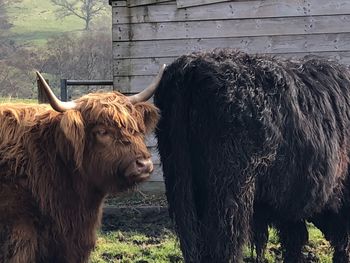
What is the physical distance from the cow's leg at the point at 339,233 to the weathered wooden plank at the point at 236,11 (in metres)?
3.09

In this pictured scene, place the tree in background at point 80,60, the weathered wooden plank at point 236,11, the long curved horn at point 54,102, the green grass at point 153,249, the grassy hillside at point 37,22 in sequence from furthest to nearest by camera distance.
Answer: the grassy hillside at point 37,22
the tree in background at point 80,60
the weathered wooden plank at point 236,11
the green grass at point 153,249
the long curved horn at point 54,102

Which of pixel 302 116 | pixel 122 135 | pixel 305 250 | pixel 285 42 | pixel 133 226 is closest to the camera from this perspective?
pixel 122 135

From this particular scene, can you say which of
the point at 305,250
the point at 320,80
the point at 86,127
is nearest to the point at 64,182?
the point at 86,127

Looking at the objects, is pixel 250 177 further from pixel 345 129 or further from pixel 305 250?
pixel 305 250

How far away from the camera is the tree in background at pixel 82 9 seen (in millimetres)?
46531

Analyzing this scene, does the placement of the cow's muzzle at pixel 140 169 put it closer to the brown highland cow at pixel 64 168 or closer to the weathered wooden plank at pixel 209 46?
the brown highland cow at pixel 64 168

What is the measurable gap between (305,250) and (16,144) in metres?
2.93

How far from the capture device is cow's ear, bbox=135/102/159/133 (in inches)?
149

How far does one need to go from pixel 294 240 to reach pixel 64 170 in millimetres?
2111

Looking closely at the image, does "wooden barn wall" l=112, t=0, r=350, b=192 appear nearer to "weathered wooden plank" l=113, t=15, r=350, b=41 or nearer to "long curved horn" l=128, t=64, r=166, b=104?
"weathered wooden plank" l=113, t=15, r=350, b=41

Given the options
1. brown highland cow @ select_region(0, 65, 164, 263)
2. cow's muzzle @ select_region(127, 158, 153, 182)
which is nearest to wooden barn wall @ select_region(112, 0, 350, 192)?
brown highland cow @ select_region(0, 65, 164, 263)

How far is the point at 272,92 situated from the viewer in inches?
147

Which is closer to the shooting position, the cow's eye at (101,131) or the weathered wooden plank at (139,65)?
the cow's eye at (101,131)

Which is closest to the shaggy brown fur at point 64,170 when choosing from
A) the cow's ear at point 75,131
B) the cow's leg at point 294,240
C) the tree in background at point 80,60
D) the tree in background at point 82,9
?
the cow's ear at point 75,131
